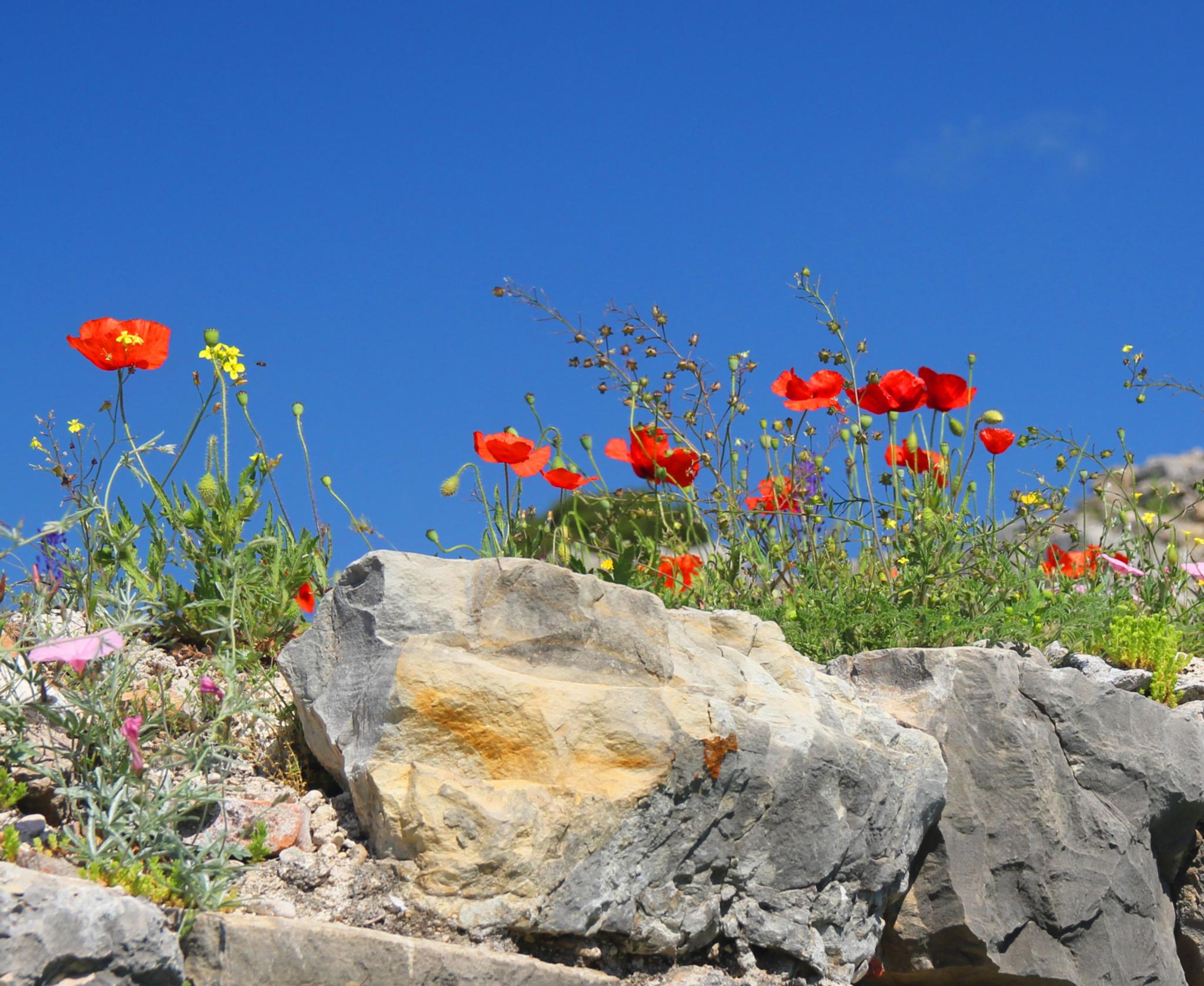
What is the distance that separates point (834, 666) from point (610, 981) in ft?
5.18

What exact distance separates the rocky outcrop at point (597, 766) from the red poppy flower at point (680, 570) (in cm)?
118

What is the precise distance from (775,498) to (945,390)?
0.86m

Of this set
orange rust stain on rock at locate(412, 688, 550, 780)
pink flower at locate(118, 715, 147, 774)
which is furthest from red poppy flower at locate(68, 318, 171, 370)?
orange rust stain on rock at locate(412, 688, 550, 780)

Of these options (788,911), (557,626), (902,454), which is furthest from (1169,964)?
(557,626)

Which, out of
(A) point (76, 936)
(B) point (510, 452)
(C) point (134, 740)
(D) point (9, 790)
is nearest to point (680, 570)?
(B) point (510, 452)

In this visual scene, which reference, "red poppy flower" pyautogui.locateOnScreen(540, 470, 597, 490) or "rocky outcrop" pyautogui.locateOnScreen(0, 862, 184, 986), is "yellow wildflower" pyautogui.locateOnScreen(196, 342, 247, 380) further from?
"rocky outcrop" pyautogui.locateOnScreen(0, 862, 184, 986)

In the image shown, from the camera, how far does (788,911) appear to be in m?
2.91

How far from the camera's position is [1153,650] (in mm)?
4566

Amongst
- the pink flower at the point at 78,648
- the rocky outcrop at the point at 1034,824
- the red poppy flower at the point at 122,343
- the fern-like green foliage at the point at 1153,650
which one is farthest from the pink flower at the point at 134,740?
the fern-like green foliage at the point at 1153,650

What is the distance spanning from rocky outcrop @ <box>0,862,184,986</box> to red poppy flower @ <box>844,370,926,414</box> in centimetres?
334

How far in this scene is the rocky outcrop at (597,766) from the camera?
2572mm

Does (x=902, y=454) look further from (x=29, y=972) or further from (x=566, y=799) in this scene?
(x=29, y=972)

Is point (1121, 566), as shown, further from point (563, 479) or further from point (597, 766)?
point (597, 766)

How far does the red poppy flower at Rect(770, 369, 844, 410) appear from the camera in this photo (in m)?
4.71
